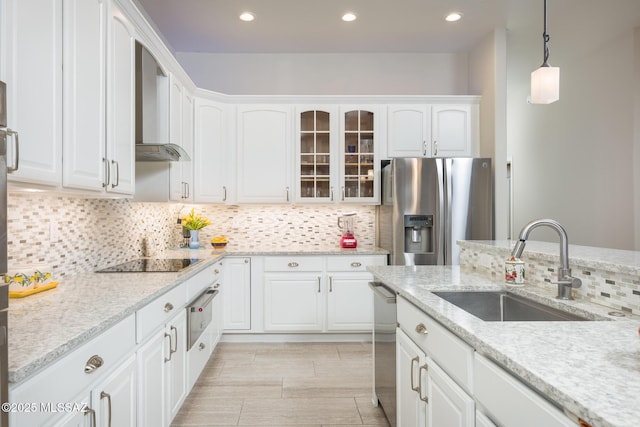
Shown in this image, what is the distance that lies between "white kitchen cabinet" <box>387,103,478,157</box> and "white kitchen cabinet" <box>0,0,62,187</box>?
2999mm

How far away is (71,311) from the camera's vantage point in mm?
1373

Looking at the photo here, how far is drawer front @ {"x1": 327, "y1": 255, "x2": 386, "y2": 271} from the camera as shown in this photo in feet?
11.9

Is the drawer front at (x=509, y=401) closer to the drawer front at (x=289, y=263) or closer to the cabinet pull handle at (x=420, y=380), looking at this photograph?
the cabinet pull handle at (x=420, y=380)

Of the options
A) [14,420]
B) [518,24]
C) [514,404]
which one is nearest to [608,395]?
[514,404]

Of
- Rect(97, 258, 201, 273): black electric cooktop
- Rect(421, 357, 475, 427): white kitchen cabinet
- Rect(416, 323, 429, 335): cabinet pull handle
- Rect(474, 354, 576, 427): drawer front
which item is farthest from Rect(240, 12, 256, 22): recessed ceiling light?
Rect(474, 354, 576, 427): drawer front

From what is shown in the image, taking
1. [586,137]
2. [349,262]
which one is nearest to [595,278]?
[349,262]

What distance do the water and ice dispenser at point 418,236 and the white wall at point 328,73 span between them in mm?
1618

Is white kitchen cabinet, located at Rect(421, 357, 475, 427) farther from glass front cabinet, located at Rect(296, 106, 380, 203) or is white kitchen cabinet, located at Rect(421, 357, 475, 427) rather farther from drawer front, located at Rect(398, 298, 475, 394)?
glass front cabinet, located at Rect(296, 106, 380, 203)

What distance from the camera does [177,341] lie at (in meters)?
2.10

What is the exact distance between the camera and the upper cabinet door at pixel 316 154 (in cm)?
386

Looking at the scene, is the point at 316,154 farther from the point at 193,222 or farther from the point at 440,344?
the point at 440,344

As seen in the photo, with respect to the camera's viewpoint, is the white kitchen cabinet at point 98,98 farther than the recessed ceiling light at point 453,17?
No

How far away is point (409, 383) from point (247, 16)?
10.5 ft

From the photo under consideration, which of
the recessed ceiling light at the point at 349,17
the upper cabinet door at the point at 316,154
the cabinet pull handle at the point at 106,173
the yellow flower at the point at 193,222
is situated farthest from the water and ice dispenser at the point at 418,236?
the cabinet pull handle at the point at 106,173
